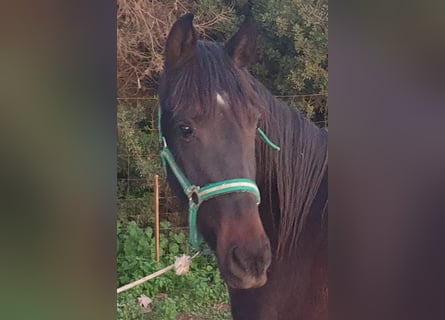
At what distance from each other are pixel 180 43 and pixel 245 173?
922mm

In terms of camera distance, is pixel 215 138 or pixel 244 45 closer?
pixel 215 138

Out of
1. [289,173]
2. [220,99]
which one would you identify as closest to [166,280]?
[289,173]

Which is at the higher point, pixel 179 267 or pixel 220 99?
pixel 220 99

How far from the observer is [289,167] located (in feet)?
11.3

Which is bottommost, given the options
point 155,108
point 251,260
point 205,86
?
point 251,260

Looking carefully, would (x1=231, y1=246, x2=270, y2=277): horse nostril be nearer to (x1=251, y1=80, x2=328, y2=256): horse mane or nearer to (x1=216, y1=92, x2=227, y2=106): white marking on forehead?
(x1=251, y1=80, x2=328, y2=256): horse mane

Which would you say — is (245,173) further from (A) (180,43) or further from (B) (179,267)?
(A) (180,43)

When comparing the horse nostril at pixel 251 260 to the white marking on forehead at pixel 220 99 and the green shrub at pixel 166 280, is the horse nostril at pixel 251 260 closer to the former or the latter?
the green shrub at pixel 166 280
